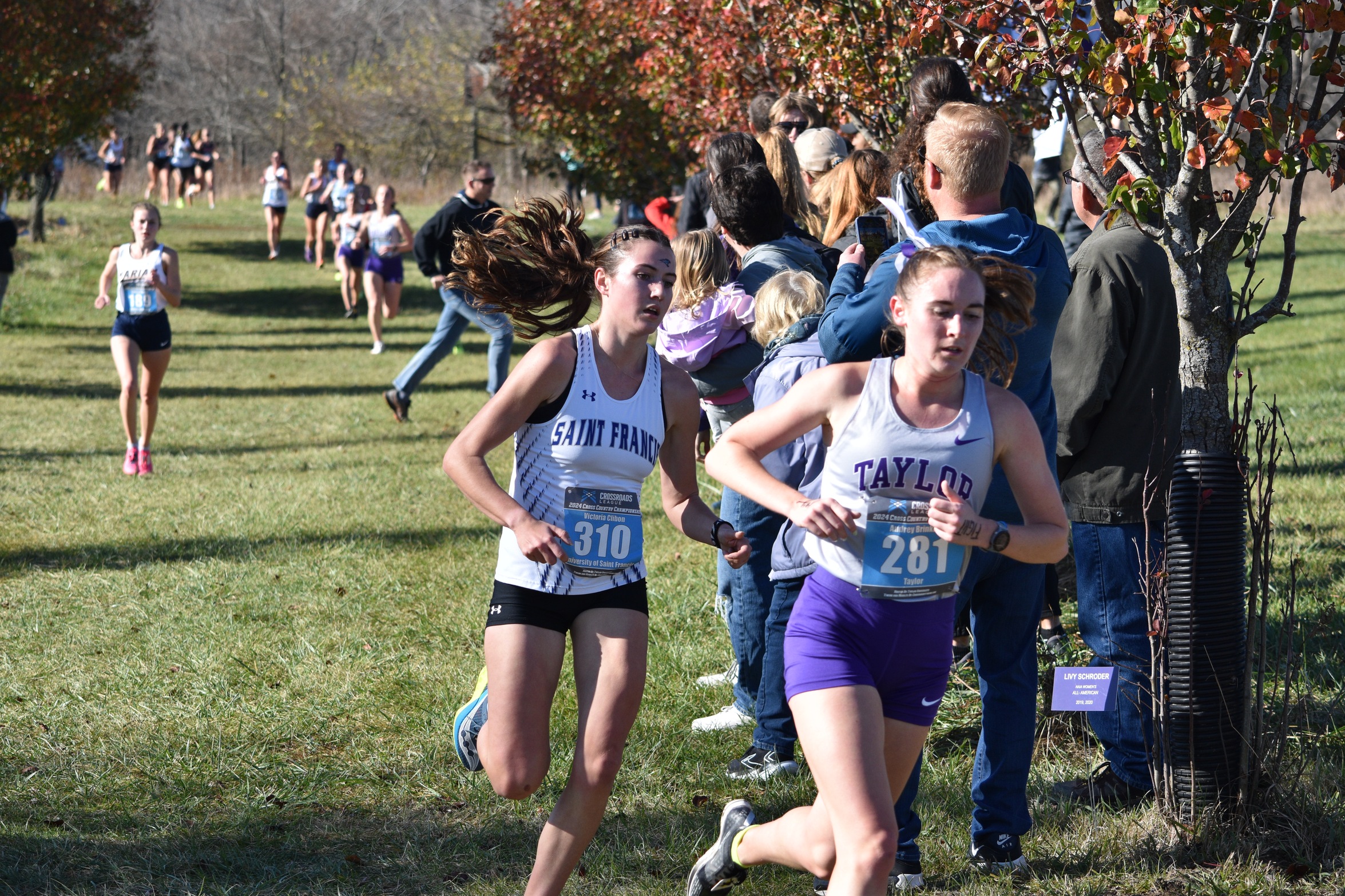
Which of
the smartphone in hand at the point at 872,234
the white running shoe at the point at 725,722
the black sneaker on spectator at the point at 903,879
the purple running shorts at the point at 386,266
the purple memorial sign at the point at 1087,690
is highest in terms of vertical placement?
the smartphone in hand at the point at 872,234

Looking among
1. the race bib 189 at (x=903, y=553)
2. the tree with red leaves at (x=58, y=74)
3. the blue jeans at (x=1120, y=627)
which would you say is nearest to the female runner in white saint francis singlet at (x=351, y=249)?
the tree with red leaves at (x=58, y=74)

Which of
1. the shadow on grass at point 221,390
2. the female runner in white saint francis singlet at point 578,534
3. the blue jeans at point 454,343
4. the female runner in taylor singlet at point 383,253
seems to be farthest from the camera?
the female runner in taylor singlet at point 383,253

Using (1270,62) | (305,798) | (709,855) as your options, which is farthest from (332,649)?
(1270,62)

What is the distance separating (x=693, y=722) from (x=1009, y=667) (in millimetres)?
1711

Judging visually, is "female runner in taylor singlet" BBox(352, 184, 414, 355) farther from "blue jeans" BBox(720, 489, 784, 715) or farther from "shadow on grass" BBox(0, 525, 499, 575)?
"blue jeans" BBox(720, 489, 784, 715)

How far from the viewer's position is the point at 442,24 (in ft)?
180

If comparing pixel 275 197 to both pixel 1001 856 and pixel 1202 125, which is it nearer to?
pixel 1202 125

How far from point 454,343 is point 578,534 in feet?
28.9

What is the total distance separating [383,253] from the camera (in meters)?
16.4

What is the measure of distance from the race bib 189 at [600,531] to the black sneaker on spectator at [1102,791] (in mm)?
1848

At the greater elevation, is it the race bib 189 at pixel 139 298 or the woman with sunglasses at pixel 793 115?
the woman with sunglasses at pixel 793 115

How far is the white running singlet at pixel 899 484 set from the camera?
3.19m

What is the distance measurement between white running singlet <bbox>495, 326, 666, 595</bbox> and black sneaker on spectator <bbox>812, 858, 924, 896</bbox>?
1086mm

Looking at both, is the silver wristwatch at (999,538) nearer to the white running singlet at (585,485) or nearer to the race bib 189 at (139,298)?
the white running singlet at (585,485)
